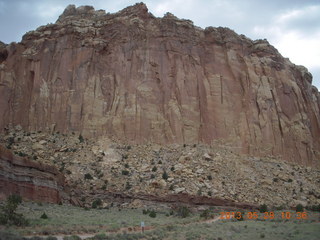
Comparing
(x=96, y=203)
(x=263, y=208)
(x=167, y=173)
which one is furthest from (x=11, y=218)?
(x=263, y=208)

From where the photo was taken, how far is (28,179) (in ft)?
88.4

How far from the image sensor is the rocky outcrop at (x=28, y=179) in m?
24.9

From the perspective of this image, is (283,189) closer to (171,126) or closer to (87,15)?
(171,126)

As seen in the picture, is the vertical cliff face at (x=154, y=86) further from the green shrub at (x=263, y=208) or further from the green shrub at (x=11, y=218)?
the green shrub at (x=11, y=218)

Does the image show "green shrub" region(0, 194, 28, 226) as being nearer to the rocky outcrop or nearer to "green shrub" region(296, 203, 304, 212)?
the rocky outcrop

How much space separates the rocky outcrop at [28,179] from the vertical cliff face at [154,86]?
1170 cm

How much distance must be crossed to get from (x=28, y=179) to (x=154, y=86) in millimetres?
20322

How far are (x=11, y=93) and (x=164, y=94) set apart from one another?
17.6 metres

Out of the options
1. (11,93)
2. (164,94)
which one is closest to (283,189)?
(164,94)

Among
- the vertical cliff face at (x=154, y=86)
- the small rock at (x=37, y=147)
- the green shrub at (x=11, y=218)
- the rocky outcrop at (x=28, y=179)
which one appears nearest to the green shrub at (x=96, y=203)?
the rocky outcrop at (x=28, y=179)

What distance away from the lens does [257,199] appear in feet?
110

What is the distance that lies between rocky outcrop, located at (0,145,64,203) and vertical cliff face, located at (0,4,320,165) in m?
11.7

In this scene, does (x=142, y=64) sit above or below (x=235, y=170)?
above

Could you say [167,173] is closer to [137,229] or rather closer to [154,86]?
[154,86]
